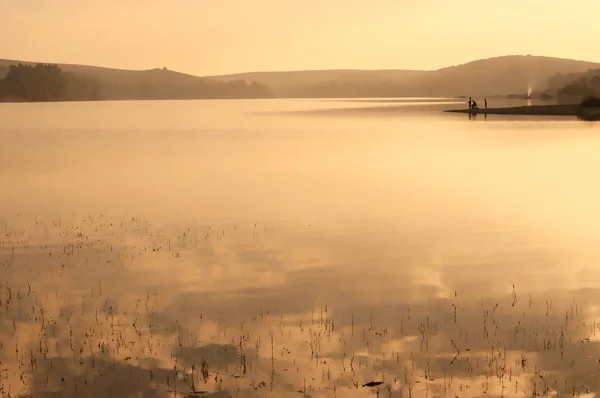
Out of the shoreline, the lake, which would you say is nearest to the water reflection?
the lake

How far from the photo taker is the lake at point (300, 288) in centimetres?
1273

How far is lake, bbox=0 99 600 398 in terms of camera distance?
41.8 feet

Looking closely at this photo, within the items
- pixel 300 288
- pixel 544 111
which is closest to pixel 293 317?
pixel 300 288

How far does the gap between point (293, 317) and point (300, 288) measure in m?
2.53

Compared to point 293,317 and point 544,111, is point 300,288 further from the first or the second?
point 544,111

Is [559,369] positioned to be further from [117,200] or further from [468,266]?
[117,200]

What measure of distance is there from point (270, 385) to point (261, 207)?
21813 mm

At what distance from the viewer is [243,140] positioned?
8688cm

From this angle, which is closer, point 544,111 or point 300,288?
point 300,288

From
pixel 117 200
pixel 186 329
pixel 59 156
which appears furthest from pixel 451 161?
pixel 186 329

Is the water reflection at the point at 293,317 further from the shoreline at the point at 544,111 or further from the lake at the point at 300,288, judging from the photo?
the shoreline at the point at 544,111

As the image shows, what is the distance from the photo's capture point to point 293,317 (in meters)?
16.2

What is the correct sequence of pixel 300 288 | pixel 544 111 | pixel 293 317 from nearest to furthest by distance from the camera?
pixel 293 317 → pixel 300 288 → pixel 544 111

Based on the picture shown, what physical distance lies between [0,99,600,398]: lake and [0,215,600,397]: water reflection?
2.2 inches
